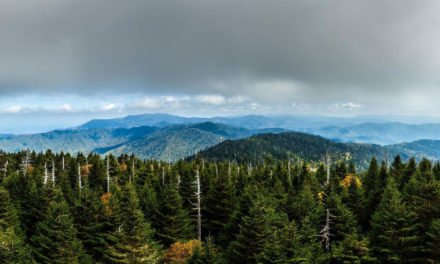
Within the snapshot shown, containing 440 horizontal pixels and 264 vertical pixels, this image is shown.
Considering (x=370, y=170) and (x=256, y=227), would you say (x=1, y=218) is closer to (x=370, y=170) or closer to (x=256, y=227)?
(x=256, y=227)

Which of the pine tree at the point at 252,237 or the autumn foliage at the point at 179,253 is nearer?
the pine tree at the point at 252,237

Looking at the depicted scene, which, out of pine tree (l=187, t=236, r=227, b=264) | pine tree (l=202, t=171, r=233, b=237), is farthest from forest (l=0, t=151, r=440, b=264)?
pine tree (l=202, t=171, r=233, b=237)

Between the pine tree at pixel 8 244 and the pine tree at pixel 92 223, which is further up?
the pine tree at pixel 8 244

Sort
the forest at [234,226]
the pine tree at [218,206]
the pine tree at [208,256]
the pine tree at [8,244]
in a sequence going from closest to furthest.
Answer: the pine tree at [208,256] < the pine tree at [8,244] < the forest at [234,226] < the pine tree at [218,206]

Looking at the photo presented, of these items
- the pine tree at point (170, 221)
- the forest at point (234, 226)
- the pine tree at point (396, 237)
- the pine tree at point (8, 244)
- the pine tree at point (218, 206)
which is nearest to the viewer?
the pine tree at point (8, 244)

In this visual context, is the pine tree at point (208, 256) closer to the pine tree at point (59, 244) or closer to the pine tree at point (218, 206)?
the pine tree at point (59, 244)

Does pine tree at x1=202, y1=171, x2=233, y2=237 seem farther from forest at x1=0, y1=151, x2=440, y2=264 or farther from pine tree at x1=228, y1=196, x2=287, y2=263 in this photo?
pine tree at x1=228, y1=196, x2=287, y2=263

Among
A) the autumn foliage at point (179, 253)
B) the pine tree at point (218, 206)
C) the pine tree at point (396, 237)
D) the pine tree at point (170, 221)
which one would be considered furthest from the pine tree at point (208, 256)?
the pine tree at point (218, 206)

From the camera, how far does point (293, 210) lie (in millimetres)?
54969

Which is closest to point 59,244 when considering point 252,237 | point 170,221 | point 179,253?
point 179,253

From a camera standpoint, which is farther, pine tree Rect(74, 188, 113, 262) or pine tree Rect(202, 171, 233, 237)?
pine tree Rect(202, 171, 233, 237)

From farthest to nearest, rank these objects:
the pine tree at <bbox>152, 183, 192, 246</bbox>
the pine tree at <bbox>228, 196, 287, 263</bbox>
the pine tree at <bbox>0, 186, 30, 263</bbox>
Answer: the pine tree at <bbox>152, 183, 192, 246</bbox> → the pine tree at <bbox>228, 196, 287, 263</bbox> → the pine tree at <bbox>0, 186, 30, 263</bbox>

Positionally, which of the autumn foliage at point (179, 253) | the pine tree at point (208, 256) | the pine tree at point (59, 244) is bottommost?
the autumn foliage at point (179, 253)

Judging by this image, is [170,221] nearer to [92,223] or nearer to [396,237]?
[92,223]
